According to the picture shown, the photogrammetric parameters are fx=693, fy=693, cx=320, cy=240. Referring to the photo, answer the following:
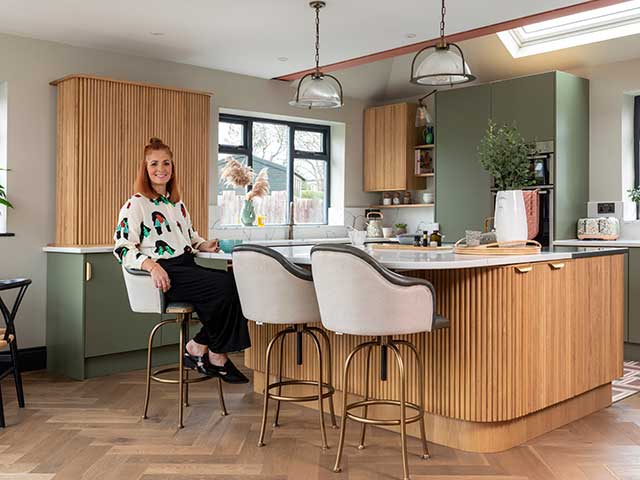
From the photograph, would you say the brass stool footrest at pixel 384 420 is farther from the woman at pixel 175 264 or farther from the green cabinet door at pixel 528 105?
the green cabinet door at pixel 528 105

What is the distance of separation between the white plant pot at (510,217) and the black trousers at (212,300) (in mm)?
1461

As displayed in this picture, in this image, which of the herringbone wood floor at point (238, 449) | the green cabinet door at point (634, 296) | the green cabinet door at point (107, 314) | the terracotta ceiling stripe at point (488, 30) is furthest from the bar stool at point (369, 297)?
the green cabinet door at point (634, 296)

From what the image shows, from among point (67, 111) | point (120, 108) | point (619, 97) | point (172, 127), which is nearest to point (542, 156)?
point (619, 97)

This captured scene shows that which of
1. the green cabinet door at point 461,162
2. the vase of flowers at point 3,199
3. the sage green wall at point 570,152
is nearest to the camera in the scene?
the vase of flowers at point 3,199

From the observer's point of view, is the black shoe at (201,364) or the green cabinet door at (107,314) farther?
the green cabinet door at (107,314)

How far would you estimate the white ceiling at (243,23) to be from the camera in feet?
14.5

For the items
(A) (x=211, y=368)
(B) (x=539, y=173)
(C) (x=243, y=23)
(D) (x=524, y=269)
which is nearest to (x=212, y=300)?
(A) (x=211, y=368)

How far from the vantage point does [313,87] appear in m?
4.30

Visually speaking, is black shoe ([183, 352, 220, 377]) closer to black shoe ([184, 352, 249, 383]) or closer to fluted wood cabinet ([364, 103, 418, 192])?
black shoe ([184, 352, 249, 383])

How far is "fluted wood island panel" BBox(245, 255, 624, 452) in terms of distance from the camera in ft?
10.7

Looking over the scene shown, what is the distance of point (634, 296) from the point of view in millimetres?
5438

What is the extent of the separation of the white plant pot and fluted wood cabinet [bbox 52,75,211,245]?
2.94 meters

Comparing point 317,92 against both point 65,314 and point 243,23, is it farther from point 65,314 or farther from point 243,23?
point 65,314

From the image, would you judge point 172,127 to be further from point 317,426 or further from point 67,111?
point 317,426
